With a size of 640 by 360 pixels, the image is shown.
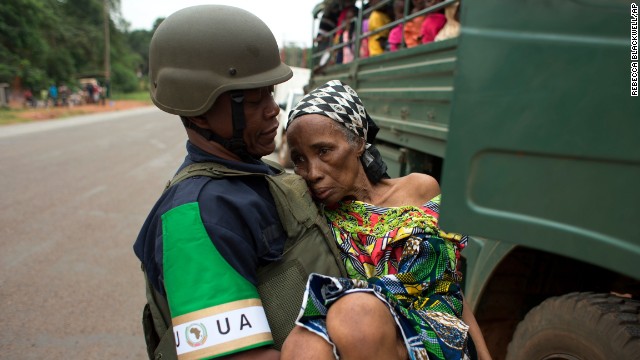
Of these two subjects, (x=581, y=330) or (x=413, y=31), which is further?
(x=413, y=31)

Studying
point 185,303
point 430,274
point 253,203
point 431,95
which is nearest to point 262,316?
point 185,303

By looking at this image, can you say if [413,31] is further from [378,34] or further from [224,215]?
[224,215]

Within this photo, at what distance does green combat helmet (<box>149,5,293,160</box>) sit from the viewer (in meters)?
1.46

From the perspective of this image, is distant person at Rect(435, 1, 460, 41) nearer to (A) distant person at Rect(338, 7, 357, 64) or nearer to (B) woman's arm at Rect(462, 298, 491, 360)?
(A) distant person at Rect(338, 7, 357, 64)

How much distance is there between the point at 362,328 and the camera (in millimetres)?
1184

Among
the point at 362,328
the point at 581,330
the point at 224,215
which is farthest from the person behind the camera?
the point at 581,330

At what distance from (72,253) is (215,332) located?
4685 mm

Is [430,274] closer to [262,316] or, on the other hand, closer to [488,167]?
[488,167]

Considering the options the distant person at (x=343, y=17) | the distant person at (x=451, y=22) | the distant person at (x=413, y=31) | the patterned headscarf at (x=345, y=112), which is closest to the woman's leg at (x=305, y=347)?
the patterned headscarf at (x=345, y=112)

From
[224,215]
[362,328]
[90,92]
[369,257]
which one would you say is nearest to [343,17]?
[369,257]

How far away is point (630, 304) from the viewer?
186 centimetres

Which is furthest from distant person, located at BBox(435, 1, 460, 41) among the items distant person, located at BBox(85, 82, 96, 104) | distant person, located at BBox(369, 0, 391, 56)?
distant person, located at BBox(85, 82, 96, 104)

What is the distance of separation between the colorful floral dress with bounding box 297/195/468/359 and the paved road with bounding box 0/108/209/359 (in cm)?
243

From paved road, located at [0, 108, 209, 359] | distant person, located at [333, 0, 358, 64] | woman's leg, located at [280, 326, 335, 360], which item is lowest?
paved road, located at [0, 108, 209, 359]
